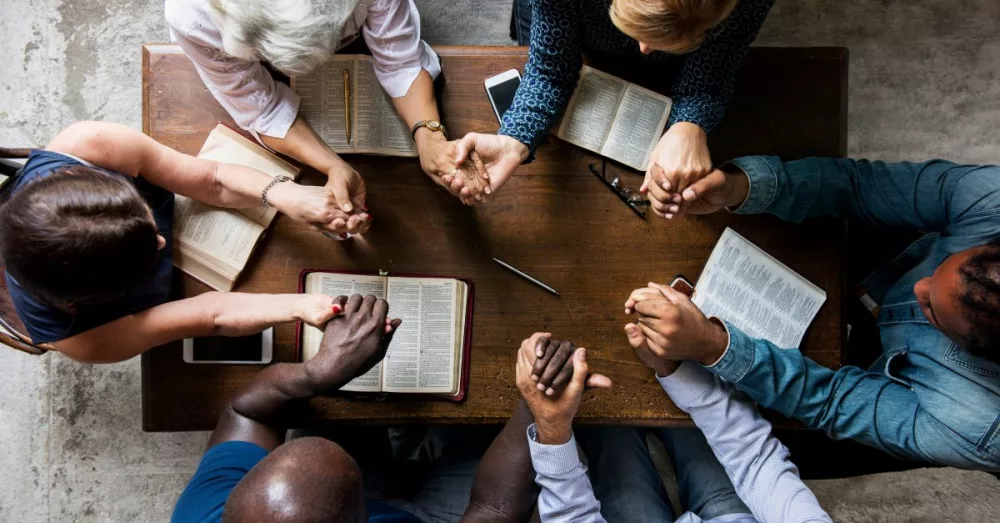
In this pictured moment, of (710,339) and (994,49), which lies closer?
(710,339)

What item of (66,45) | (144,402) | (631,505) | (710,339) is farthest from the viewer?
(66,45)

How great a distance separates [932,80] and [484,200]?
93.3 inches

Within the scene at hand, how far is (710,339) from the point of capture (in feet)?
6.01

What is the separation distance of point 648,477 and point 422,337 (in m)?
1.00

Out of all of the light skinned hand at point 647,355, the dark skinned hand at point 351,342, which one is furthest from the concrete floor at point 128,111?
the light skinned hand at point 647,355

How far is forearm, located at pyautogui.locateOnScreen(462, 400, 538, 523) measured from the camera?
1886 mm

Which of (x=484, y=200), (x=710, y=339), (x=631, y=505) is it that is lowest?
(x=631, y=505)

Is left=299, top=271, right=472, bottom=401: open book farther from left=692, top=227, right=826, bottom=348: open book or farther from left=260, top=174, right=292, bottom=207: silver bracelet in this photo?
left=692, top=227, right=826, bottom=348: open book

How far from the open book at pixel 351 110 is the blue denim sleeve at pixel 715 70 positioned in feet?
2.79

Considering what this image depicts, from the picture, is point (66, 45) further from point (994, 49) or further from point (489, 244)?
point (994, 49)

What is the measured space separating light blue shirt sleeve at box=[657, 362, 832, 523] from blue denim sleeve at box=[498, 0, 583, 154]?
863 millimetres

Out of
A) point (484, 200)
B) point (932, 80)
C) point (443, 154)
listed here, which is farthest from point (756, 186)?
point (932, 80)

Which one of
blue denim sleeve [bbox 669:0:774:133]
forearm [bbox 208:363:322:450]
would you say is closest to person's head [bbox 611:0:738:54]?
blue denim sleeve [bbox 669:0:774:133]

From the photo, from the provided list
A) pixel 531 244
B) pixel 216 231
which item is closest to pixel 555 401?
pixel 531 244
